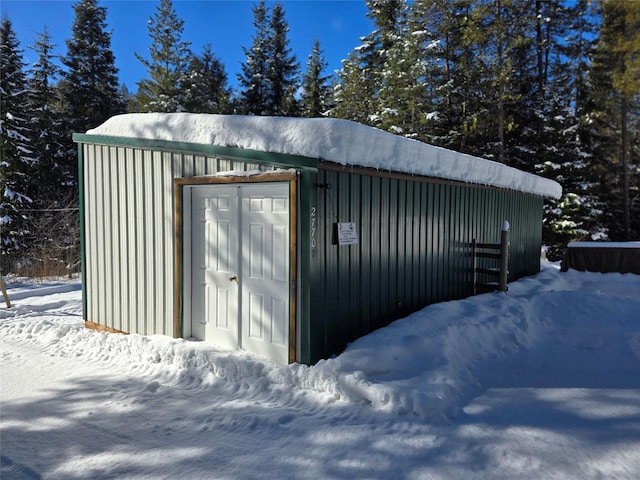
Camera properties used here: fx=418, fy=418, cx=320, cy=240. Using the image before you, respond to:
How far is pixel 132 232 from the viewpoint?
5668 millimetres

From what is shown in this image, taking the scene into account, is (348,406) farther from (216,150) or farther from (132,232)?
(132,232)

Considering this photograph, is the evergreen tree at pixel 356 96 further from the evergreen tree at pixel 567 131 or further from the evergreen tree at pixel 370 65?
the evergreen tree at pixel 567 131

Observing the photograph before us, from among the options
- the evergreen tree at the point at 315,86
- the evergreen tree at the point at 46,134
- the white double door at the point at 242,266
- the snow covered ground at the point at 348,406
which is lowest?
the snow covered ground at the point at 348,406

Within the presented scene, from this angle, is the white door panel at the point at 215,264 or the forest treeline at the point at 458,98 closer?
the white door panel at the point at 215,264

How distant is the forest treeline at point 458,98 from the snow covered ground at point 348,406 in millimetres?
10885

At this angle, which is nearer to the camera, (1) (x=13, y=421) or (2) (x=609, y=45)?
(1) (x=13, y=421)

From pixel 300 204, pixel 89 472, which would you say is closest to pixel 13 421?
pixel 89 472

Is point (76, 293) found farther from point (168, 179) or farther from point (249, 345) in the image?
point (249, 345)

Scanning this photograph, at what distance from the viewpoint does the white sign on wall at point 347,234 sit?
14.2 feet

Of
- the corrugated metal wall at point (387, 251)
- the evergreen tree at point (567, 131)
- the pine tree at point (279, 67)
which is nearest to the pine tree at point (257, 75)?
the pine tree at point (279, 67)

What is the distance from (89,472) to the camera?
2.75 meters

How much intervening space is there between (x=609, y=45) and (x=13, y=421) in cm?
2294

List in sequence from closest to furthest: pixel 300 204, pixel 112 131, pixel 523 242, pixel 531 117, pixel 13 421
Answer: pixel 13 421
pixel 300 204
pixel 112 131
pixel 523 242
pixel 531 117

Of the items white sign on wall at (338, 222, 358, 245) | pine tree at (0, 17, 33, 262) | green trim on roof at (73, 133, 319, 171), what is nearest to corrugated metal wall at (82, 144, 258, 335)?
green trim on roof at (73, 133, 319, 171)
